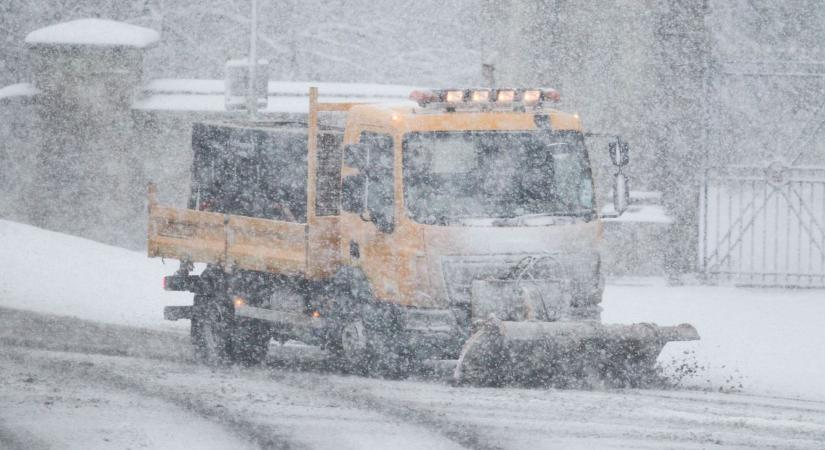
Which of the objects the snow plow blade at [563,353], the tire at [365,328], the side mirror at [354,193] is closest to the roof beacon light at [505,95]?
Answer: the side mirror at [354,193]

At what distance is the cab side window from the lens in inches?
506

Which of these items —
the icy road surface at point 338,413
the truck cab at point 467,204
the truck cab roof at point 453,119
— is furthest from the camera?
the truck cab roof at point 453,119

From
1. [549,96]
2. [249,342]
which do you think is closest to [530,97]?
[549,96]

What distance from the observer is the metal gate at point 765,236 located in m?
20.7

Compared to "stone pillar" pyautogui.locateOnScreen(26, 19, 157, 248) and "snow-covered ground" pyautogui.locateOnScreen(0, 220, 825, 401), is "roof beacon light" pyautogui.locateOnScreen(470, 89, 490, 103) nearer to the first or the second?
"snow-covered ground" pyautogui.locateOnScreen(0, 220, 825, 401)

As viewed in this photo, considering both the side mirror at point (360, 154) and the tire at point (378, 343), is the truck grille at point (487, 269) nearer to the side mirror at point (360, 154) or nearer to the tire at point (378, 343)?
the tire at point (378, 343)

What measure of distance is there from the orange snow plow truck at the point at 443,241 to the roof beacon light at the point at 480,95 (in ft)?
0.06

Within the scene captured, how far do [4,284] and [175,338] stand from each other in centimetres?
527

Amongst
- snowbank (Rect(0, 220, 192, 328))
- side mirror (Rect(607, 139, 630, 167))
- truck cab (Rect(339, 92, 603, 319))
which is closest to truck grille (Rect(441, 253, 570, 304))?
truck cab (Rect(339, 92, 603, 319))

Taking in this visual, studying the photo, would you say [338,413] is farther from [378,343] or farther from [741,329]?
[741,329]

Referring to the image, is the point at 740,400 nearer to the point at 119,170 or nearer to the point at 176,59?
the point at 119,170

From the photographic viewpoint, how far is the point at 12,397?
1158 cm

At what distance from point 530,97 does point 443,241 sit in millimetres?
1741

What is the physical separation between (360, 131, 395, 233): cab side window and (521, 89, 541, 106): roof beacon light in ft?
4.25
